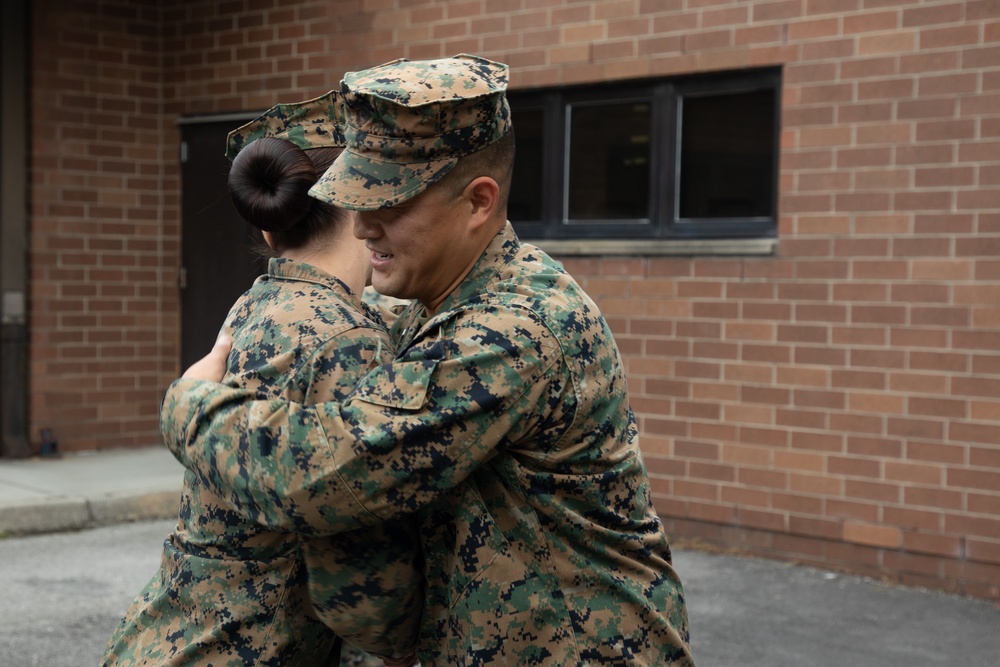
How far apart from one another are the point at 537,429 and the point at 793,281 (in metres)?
5.25

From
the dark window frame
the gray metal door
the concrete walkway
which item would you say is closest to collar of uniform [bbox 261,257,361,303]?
the dark window frame

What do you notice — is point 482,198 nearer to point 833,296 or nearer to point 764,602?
point 764,602

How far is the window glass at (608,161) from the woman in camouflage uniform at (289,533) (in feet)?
18.1

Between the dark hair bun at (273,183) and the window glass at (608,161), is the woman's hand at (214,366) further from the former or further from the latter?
the window glass at (608,161)

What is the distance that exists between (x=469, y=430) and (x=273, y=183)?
2.21ft

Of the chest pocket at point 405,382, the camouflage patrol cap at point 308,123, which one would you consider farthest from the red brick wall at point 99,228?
the chest pocket at point 405,382

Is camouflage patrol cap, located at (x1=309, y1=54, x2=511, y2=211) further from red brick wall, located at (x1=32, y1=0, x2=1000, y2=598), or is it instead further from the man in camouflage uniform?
red brick wall, located at (x1=32, y1=0, x2=1000, y2=598)

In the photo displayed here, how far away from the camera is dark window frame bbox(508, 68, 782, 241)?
23.8 feet

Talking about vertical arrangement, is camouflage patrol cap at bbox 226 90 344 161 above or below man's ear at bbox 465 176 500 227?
above

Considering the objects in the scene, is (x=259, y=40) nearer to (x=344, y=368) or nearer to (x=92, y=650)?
(x=92, y=650)

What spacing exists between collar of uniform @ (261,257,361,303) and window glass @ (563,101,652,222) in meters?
5.57

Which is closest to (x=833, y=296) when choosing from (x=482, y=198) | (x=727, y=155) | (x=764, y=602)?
(x=727, y=155)

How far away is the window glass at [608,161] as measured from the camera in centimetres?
777

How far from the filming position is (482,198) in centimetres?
214
